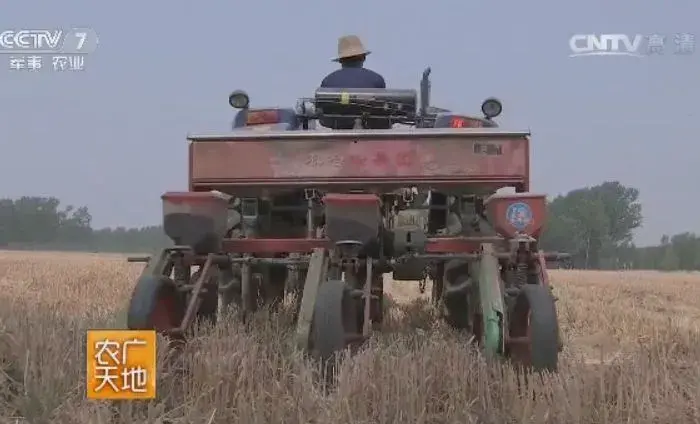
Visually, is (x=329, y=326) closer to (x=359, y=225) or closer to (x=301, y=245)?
(x=359, y=225)

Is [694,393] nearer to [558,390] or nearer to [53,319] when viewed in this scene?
[558,390]

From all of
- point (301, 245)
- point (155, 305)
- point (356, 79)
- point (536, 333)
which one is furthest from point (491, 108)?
point (155, 305)

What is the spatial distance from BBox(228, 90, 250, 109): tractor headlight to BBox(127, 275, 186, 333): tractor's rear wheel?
5.74 feet

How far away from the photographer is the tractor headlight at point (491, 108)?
237 inches

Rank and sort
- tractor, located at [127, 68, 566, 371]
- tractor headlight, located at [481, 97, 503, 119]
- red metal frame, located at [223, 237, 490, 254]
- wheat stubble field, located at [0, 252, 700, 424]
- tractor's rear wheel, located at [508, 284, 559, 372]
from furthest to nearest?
tractor headlight, located at [481, 97, 503, 119], red metal frame, located at [223, 237, 490, 254], tractor, located at [127, 68, 566, 371], tractor's rear wheel, located at [508, 284, 559, 372], wheat stubble field, located at [0, 252, 700, 424]

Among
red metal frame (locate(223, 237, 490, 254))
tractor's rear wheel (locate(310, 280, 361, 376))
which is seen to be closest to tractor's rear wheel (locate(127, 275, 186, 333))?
red metal frame (locate(223, 237, 490, 254))

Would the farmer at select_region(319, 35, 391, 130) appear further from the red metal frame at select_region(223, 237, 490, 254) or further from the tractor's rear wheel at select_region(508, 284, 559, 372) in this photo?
the tractor's rear wheel at select_region(508, 284, 559, 372)

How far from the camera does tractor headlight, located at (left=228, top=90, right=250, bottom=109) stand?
619cm

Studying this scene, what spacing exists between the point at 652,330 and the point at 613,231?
268 ft

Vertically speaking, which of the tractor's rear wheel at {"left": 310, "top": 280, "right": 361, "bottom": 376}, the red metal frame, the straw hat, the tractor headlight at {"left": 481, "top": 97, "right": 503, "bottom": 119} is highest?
the straw hat

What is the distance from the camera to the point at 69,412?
316 cm

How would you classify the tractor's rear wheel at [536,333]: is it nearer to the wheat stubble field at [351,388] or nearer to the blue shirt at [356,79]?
the wheat stubble field at [351,388]

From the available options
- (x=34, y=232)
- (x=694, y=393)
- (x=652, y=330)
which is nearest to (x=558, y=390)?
(x=694, y=393)

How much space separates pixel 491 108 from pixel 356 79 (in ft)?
3.43
